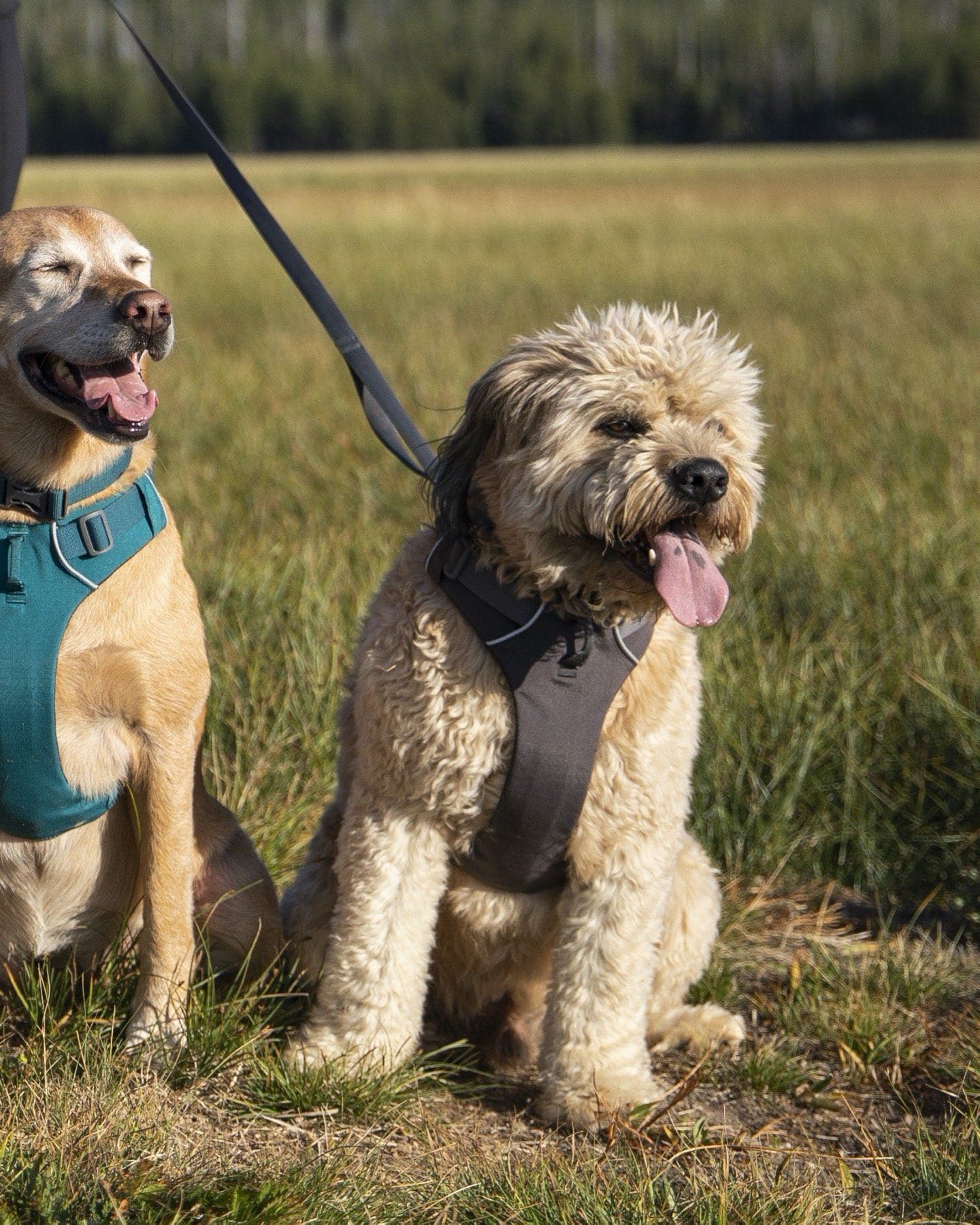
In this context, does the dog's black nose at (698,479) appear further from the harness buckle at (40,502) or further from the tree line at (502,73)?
the tree line at (502,73)

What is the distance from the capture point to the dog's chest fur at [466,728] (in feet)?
9.22

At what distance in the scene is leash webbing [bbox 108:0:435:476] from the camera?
3250 mm

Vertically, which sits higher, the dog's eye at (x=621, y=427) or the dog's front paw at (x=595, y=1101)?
the dog's eye at (x=621, y=427)

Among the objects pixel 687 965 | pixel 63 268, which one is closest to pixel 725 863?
pixel 687 965

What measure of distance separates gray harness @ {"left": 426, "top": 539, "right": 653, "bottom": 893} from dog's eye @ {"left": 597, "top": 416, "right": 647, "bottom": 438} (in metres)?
0.38

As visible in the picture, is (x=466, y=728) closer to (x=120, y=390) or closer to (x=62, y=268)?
(x=120, y=390)

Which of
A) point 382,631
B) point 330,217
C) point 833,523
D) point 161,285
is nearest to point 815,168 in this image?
point 330,217

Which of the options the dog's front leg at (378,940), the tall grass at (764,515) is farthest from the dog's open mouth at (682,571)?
the tall grass at (764,515)

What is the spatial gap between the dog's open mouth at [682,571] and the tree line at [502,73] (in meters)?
71.3

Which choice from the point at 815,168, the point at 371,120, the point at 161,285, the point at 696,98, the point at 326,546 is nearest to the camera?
the point at 326,546

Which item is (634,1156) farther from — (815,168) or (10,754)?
(815,168)

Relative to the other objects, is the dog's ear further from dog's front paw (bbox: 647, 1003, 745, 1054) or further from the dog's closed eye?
dog's front paw (bbox: 647, 1003, 745, 1054)

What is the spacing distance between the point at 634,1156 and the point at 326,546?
2912 mm

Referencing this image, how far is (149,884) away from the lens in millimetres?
2814
